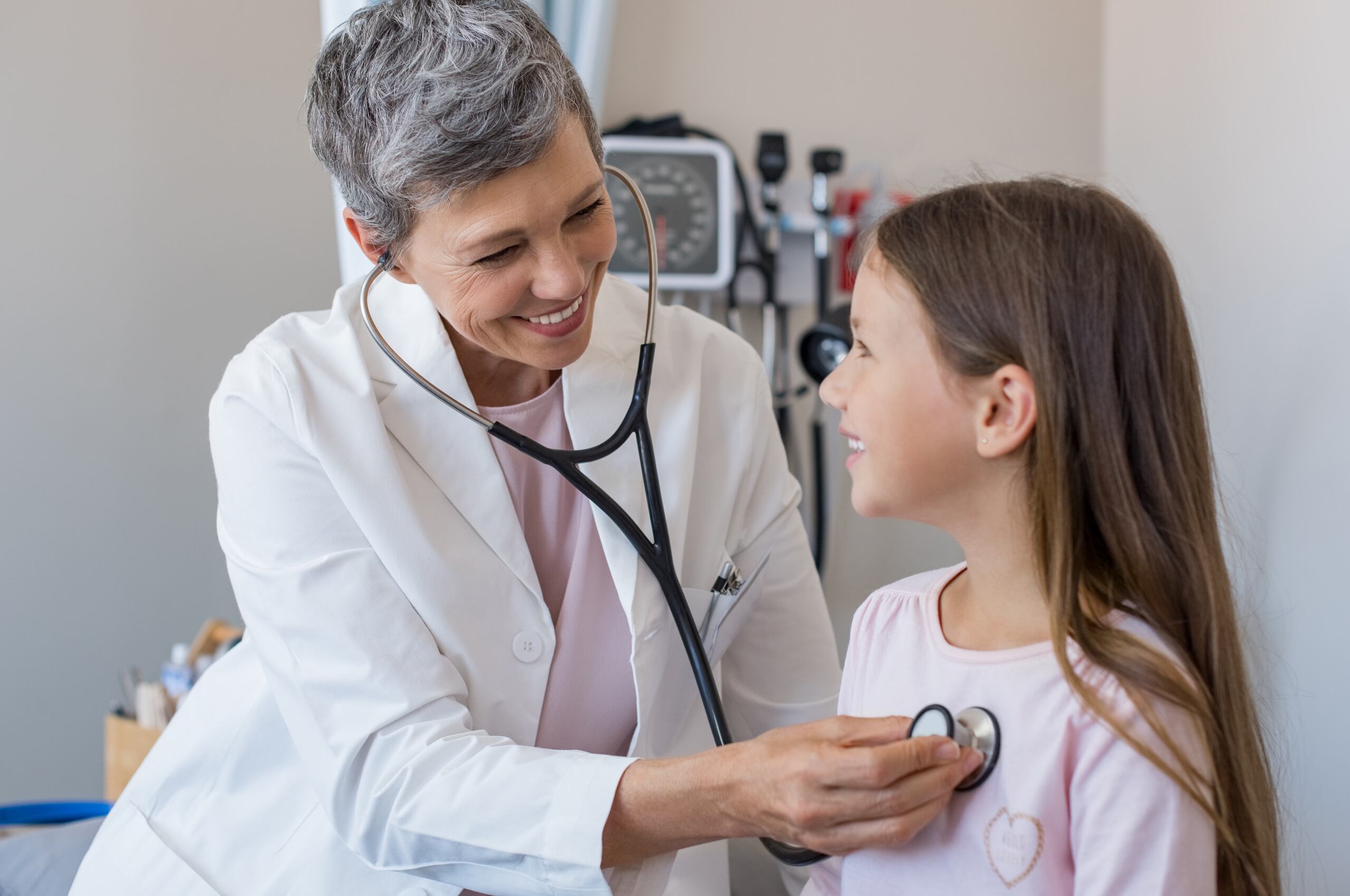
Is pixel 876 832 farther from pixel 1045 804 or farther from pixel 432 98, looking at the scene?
pixel 432 98

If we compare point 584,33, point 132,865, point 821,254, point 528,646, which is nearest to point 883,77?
point 821,254

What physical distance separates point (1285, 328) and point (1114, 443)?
Answer: 76 centimetres

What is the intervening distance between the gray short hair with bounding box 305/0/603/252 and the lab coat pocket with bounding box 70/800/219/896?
25.7 inches

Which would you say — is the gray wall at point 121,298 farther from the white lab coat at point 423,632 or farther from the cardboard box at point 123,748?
the white lab coat at point 423,632

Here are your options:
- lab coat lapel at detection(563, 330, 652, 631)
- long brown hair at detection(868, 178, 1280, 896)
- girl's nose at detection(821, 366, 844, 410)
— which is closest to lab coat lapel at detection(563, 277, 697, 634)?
lab coat lapel at detection(563, 330, 652, 631)

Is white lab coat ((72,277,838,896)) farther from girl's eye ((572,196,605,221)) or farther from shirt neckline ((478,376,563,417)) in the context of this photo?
girl's eye ((572,196,605,221))

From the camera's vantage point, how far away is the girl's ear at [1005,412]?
815mm

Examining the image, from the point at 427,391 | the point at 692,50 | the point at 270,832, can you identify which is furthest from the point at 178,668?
the point at 692,50

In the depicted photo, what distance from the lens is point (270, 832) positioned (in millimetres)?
1104

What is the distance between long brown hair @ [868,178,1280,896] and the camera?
31.4 inches

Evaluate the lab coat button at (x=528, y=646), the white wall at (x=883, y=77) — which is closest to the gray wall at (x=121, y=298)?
the white wall at (x=883, y=77)

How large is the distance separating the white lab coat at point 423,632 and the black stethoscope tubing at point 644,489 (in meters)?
0.04

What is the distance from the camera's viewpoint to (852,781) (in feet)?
2.49

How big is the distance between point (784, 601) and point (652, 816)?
0.40m
